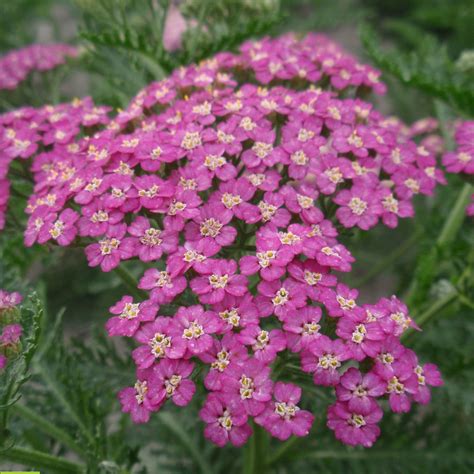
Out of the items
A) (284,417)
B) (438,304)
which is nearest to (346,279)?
(438,304)

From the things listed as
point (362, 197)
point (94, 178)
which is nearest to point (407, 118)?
point (362, 197)

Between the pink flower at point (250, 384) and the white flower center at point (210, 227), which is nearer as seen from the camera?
the pink flower at point (250, 384)

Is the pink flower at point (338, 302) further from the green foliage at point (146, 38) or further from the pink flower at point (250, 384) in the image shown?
the green foliage at point (146, 38)

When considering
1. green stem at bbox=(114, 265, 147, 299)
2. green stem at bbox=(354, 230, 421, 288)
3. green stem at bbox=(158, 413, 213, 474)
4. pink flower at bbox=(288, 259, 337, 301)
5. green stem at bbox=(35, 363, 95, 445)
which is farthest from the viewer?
green stem at bbox=(354, 230, 421, 288)

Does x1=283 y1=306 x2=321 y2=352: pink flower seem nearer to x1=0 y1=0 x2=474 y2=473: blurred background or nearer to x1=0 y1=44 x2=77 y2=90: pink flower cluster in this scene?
x1=0 y1=0 x2=474 y2=473: blurred background

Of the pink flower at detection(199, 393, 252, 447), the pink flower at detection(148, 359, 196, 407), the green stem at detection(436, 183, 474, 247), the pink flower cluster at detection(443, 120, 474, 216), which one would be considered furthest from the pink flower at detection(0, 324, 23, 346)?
the green stem at detection(436, 183, 474, 247)

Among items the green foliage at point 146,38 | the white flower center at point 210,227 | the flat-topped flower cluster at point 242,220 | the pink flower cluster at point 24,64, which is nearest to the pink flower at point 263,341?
the flat-topped flower cluster at point 242,220

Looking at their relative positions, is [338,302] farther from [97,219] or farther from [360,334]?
[97,219]

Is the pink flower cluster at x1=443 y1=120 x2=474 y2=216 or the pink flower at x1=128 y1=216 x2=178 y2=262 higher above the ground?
the pink flower cluster at x1=443 y1=120 x2=474 y2=216

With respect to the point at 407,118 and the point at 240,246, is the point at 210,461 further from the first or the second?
the point at 407,118
